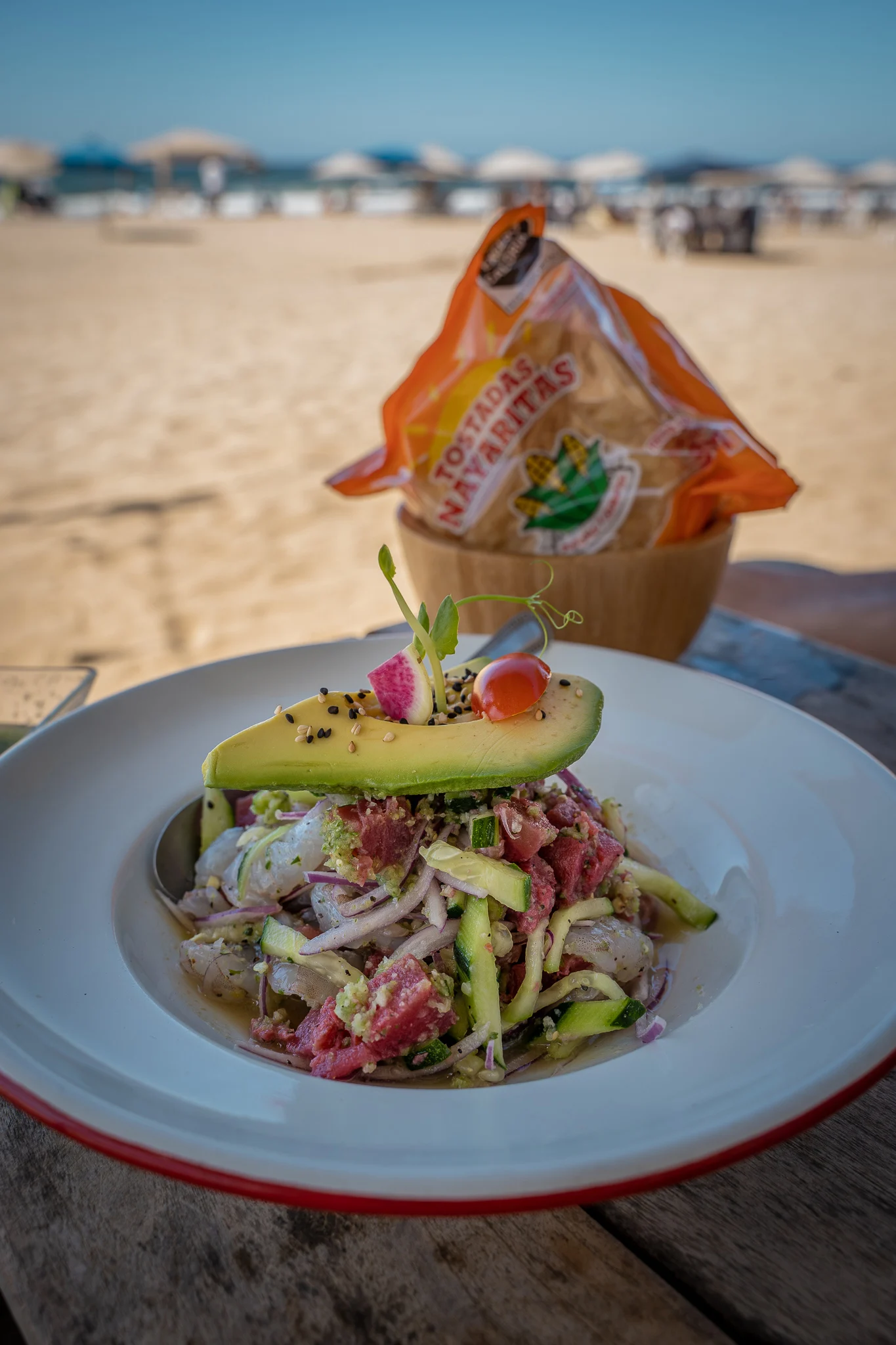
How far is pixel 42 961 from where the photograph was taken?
3.43 ft

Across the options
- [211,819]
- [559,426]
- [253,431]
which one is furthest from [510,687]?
[253,431]

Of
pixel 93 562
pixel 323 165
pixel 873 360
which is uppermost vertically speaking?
pixel 323 165

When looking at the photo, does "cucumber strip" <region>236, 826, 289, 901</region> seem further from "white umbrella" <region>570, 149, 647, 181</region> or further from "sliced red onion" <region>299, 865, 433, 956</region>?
"white umbrella" <region>570, 149, 647, 181</region>

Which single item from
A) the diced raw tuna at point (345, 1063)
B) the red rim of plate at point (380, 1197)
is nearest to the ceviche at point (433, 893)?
the diced raw tuna at point (345, 1063)

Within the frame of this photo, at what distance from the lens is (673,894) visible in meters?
1.29

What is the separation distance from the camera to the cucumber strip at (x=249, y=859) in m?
1.31

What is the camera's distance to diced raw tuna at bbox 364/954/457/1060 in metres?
1.05

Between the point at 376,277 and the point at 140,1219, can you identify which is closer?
the point at 140,1219

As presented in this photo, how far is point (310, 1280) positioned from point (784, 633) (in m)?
1.83

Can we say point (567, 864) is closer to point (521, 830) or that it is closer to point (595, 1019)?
point (521, 830)

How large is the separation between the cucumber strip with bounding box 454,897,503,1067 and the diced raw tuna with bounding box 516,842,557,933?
5cm

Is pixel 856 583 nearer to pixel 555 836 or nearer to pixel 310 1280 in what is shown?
pixel 555 836

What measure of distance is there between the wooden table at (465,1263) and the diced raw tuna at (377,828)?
39 cm

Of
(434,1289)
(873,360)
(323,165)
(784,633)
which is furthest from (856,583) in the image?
(323,165)
